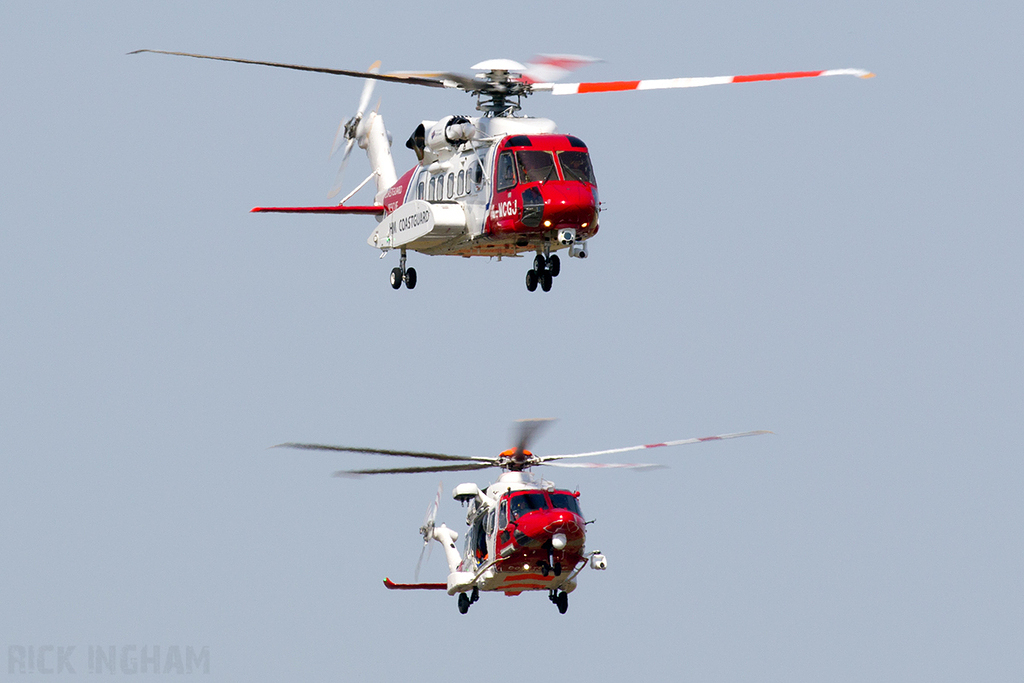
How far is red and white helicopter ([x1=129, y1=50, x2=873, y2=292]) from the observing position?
33.2m

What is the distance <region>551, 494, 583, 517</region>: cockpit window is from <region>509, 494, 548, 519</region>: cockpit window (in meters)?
0.21

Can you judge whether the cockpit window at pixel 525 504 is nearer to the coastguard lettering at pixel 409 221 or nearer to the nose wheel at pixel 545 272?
the nose wheel at pixel 545 272

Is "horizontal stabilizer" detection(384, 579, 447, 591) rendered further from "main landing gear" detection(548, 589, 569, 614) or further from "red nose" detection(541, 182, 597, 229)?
"red nose" detection(541, 182, 597, 229)

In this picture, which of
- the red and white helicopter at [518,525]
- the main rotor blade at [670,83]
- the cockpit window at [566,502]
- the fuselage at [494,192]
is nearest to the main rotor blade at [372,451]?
the red and white helicopter at [518,525]

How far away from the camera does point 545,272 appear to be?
113ft

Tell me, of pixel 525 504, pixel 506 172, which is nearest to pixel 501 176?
pixel 506 172

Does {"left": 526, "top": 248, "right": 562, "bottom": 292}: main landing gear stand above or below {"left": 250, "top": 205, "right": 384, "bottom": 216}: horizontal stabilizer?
below

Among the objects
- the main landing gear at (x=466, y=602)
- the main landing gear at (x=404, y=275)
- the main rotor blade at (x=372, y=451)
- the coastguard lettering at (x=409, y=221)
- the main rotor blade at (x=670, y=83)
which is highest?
the main rotor blade at (x=670, y=83)

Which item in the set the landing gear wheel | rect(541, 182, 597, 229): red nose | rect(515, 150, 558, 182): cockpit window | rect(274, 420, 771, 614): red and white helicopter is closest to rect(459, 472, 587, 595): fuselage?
rect(274, 420, 771, 614): red and white helicopter

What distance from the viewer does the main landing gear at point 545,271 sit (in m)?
34.4

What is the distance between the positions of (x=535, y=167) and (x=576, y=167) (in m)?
0.80

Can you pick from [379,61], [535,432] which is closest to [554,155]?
[535,432]

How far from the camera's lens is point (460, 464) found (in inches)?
1391

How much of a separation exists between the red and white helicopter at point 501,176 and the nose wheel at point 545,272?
2cm
